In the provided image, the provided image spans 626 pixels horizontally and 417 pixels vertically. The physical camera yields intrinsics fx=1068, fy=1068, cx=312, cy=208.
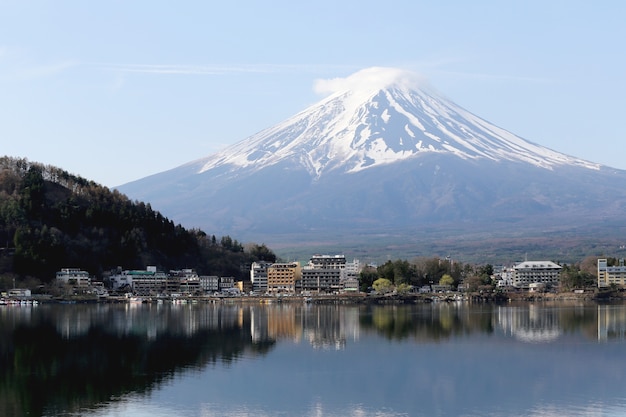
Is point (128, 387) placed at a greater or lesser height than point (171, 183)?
lesser

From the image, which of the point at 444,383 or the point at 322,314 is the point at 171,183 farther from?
the point at 444,383

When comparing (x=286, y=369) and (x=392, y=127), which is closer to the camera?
(x=286, y=369)

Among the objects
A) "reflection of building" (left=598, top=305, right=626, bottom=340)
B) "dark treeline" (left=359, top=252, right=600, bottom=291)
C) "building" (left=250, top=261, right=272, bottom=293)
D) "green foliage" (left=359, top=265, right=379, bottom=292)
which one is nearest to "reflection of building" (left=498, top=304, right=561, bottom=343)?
"reflection of building" (left=598, top=305, right=626, bottom=340)

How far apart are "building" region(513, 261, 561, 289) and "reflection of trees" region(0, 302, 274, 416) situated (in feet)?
116

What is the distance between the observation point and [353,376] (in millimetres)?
23297

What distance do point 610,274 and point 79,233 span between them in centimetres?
3165

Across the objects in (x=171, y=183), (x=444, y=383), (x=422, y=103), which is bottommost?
(x=444, y=383)

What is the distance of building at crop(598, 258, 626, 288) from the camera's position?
6334 cm

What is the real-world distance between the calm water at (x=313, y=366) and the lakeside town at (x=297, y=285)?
1808 centimetres

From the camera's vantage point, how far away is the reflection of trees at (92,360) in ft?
66.8

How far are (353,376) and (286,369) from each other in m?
2.00

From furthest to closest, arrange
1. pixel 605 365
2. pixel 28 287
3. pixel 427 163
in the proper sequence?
pixel 427 163, pixel 28 287, pixel 605 365

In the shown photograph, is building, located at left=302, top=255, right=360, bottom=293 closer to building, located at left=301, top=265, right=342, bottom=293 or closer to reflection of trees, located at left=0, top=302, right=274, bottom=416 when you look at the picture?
building, located at left=301, top=265, right=342, bottom=293

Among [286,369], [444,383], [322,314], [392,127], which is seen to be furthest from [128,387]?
[392,127]
